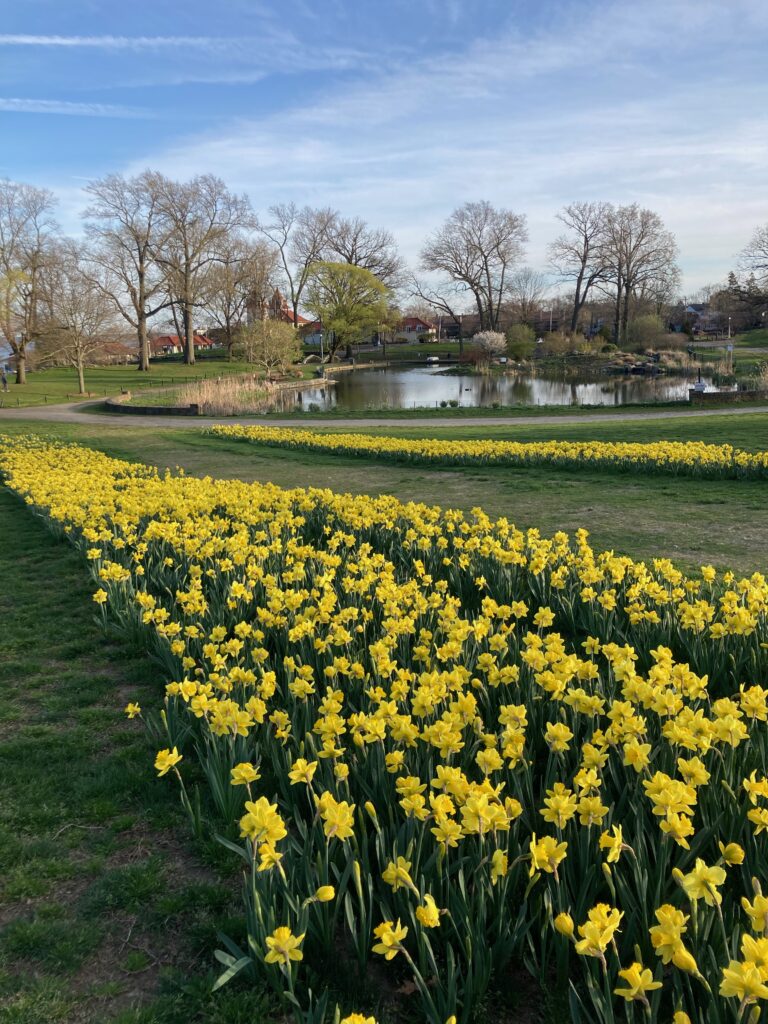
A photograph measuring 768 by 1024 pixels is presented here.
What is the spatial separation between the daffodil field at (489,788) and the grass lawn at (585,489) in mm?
2091

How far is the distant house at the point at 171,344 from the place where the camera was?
9406 cm

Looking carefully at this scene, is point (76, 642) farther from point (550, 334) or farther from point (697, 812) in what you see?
point (550, 334)

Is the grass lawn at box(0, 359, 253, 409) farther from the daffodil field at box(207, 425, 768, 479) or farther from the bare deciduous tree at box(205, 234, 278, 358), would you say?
the daffodil field at box(207, 425, 768, 479)

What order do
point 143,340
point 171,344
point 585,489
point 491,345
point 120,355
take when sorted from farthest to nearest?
point 171,344
point 120,355
point 491,345
point 143,340
point 585,489

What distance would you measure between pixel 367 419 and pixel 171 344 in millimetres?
86698

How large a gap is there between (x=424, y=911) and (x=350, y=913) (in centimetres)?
35

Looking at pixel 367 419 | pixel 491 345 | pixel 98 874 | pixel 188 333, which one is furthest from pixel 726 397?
pixel 188 333

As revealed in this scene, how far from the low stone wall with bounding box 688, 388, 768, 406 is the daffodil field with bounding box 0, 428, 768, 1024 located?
19.4 meters

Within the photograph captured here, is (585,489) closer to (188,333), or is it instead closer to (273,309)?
(188,333)

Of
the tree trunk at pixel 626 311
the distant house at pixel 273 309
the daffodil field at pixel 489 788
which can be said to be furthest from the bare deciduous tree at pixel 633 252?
the daffodil field at pixel 489 788

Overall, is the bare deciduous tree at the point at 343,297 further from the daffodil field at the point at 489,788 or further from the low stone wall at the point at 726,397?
the daffodil field at the point at 489,788

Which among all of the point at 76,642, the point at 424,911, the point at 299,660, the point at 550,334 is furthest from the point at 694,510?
the point at 550,334

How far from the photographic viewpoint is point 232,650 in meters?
3.26

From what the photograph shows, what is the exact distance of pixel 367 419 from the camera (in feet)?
75.4
